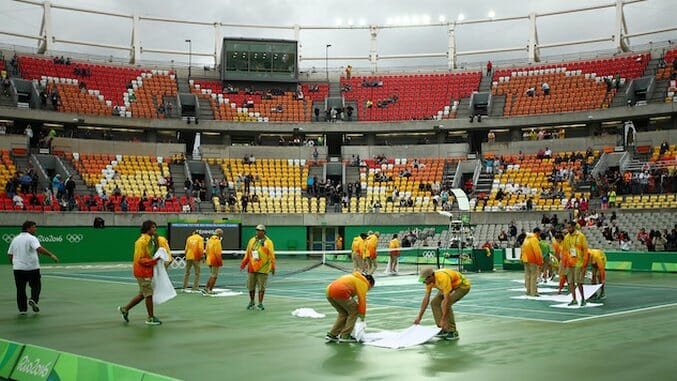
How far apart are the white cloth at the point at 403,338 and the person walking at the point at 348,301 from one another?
1.44ft

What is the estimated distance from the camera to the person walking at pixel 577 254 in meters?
19.4

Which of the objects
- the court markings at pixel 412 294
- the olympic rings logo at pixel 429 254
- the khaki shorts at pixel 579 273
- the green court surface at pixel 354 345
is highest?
the olympic rings logo at pixel 429 254

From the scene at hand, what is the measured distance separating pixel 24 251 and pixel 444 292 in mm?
9868

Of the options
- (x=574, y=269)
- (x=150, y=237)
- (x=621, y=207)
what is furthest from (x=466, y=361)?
(x=621, y=207)

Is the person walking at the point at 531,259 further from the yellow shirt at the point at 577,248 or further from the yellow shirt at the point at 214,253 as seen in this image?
the yellow shirt at the point at 214,253

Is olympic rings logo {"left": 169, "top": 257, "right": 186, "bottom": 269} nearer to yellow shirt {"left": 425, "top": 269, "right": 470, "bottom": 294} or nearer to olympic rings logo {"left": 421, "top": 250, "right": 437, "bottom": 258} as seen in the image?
olympic rings logo {"left": 421, "top": 250, "right": 437, "bottom": 258}

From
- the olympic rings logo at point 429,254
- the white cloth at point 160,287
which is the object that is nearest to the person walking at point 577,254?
the white cloth at point 160,287

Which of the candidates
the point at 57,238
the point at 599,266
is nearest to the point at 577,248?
the point at 599,266

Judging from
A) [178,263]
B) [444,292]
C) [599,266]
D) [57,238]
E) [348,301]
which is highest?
[57,238]

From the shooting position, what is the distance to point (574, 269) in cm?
1953

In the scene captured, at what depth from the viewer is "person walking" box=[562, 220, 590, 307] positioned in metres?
19.4

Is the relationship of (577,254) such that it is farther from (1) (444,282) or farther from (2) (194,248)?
(2) (194,248)

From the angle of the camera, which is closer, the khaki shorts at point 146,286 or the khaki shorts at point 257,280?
the khaki shorts at point 146,286

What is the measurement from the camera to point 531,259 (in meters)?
21.7
